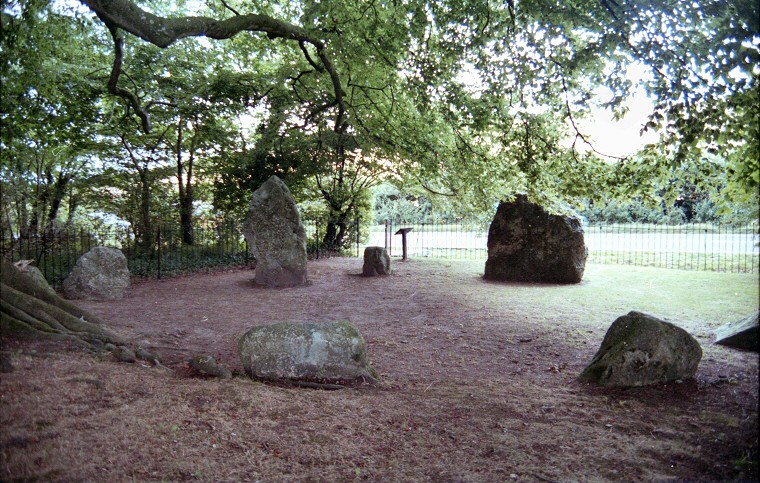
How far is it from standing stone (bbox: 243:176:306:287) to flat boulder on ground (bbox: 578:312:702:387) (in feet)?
23.5

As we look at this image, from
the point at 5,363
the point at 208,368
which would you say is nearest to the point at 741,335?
the point at 208,368

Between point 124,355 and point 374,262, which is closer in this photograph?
point 124,355

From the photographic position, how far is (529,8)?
6078mm

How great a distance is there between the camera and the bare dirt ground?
104 inches

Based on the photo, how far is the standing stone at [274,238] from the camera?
10320 millimetres

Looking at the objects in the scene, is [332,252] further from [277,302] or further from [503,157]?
[503,157]

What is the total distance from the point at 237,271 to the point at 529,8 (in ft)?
30.9

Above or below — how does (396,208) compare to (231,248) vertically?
above

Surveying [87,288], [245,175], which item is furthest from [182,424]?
[245,175]

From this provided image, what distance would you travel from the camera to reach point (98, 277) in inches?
340

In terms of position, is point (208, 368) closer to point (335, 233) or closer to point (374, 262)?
point (374, 262)

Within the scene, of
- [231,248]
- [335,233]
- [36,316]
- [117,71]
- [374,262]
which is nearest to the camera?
[36,316]

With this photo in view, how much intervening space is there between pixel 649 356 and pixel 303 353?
3.19m

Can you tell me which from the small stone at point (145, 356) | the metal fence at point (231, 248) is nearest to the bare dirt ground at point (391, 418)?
the small stone at point (145, 356)
